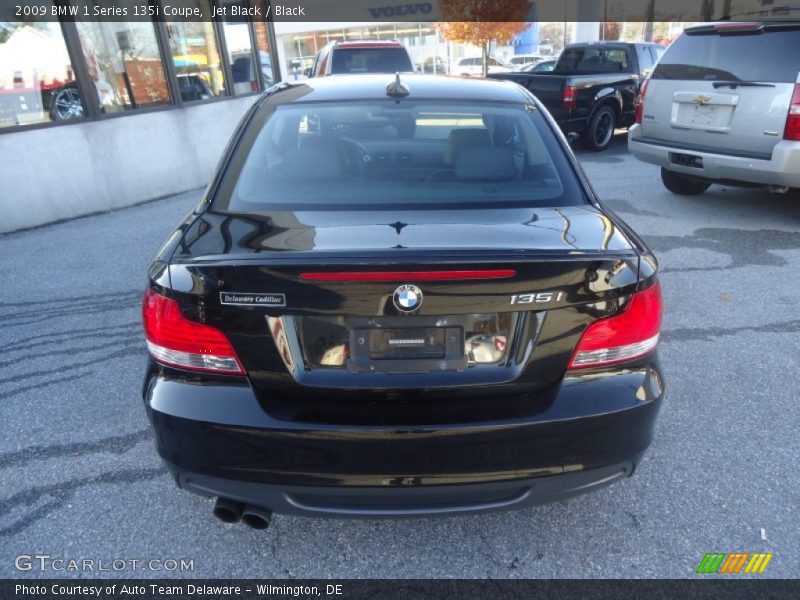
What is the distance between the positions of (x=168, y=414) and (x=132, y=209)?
262 inches

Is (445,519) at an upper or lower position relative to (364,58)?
lower

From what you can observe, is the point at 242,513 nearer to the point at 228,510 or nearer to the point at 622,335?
the point at 228,510

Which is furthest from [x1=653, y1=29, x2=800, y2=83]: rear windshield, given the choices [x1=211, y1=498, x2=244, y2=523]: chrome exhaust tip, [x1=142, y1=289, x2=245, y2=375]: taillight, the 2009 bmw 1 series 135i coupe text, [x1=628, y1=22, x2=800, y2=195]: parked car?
[x1=211, y1=498, x2=244, y2=523]: chrome exhaust tip

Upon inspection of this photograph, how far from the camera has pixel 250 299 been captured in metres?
1.74

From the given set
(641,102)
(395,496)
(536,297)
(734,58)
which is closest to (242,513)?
(395,496)

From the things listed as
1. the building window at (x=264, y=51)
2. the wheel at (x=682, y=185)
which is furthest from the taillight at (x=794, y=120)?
the building window at (x=264, y=51)

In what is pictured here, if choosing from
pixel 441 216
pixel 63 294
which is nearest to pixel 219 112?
pixel 63 294

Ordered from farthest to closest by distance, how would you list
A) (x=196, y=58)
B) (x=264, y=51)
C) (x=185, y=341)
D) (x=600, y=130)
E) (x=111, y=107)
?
(x=264, y=51), (x=600, y=130), (x=196, y=58), (x=111, y=107), (x=185, y=341)

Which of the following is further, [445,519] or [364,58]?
[364,58]

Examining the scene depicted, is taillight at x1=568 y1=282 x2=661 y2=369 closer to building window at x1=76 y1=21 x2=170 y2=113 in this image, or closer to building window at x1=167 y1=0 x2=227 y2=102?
building window at x1=76 y1=21 x2=170 y2=113

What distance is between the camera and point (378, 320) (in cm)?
176

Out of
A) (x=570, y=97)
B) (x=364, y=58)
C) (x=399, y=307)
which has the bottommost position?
(x=570, y=97)

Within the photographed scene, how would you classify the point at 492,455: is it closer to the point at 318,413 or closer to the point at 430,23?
the point at 318,413

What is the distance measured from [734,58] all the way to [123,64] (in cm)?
748
